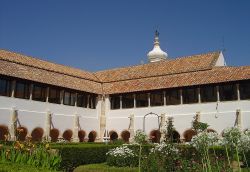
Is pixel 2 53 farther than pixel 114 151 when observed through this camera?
Yes

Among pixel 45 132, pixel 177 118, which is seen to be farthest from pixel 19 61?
pixel 177 118

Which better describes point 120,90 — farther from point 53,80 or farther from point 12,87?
point 12,87

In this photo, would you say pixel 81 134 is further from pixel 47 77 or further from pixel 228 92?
pixel 228 92

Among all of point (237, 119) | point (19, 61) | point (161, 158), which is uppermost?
point (19, 61)

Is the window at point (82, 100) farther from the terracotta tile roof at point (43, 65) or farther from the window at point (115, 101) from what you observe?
the window at point (115, 101)

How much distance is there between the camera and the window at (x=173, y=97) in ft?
120

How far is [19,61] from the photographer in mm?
35125

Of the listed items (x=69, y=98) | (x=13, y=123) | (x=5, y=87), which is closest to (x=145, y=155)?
(x=13, y=123)

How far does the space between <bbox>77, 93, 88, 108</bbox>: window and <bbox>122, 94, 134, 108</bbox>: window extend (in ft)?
13.7

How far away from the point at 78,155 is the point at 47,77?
17670 millimetres

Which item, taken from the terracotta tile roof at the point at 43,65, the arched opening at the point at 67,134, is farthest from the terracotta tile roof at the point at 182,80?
the arched opening at the point at 67,134

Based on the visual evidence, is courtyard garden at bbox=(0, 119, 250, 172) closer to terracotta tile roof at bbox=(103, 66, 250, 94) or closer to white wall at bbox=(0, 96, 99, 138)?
white wall at bbox=(0, 96, 99, 138)

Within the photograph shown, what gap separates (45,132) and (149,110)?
436 inches

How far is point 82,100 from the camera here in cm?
3981
